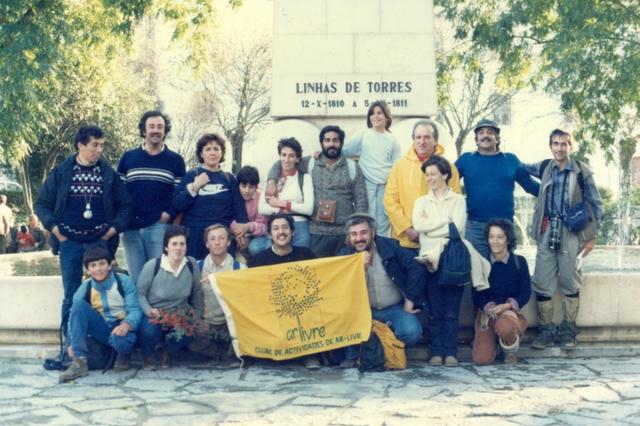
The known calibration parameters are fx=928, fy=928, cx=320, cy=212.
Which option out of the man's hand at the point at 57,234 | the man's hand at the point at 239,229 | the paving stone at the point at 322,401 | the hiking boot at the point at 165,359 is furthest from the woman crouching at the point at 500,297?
the man's hand at the point at 57,234

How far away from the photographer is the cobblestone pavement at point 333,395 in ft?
18.6

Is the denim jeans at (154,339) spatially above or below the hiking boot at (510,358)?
above

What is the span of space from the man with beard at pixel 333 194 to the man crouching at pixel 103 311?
1.64 metres

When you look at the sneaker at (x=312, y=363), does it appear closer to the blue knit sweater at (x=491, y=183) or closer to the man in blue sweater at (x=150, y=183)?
the man in blue sweater at (x=150, y=183)

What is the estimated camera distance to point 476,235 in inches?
314

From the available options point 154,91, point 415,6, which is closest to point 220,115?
point 154,91

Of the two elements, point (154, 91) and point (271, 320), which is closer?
point (271, 320)

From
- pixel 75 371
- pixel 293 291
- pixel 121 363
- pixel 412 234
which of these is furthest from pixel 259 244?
pixel 75 371

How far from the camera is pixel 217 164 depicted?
797cm

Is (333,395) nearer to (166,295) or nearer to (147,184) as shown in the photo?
(166,295)

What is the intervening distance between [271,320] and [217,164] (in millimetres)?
1490

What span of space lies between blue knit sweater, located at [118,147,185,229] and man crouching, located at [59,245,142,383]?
0.60 metres

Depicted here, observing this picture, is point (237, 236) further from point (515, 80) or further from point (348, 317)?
point (515, 80)

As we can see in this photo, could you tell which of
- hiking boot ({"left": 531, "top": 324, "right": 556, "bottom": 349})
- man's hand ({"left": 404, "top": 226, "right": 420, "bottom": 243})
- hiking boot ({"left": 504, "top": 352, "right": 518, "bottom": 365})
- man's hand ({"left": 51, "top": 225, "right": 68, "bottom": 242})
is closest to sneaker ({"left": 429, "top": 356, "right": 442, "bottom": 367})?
hiking boot ({"left": 504, "top": 352, "right": 518, "bottom": 365})
